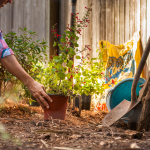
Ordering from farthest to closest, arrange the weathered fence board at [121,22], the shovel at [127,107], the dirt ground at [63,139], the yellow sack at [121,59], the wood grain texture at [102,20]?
the wood grain texture at [102,20] → the weathered fence board at [121,22] → the yellow sack at [121,59] → the shovel at [127,107] → the dirt ground at [63,139]

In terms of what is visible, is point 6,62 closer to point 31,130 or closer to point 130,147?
point 31,130

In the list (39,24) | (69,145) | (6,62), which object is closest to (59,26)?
(39,24)

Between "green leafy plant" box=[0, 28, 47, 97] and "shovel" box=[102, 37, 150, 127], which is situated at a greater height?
"green leafy plant" box=[0, 28, 47, 97]

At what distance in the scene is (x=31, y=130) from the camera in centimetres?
153

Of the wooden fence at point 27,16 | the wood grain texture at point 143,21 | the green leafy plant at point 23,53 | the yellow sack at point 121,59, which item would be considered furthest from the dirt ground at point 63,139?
the wooden fence at point 27,16

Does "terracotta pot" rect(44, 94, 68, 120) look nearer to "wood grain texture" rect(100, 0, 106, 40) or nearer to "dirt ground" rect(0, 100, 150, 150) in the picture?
"dirt ground" rect(0, 100, 150, 150)

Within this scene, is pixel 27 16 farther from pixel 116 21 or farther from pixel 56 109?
pixel 56 109

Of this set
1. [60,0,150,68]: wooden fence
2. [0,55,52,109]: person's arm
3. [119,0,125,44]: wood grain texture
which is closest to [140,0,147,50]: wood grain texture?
[60,0,150,68]: wooden fence

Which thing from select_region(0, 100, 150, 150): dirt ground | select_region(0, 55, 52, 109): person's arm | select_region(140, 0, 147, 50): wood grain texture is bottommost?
select_region(0, 100, 150, 150): dirt ground

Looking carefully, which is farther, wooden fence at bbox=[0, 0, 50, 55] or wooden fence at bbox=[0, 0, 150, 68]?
wooden fence at bbox=[0, 0, 50, 55]

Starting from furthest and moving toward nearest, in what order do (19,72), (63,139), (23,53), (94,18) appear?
1. (94,18)
2. (23,53)
3. (19,72)
4. (63,139)

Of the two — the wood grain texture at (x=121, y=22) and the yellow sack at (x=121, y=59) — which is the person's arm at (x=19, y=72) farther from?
the wood grain texture at (x=121, y=22)

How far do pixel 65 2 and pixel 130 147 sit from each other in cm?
368


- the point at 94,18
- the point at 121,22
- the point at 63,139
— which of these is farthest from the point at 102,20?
the point at 63,139
